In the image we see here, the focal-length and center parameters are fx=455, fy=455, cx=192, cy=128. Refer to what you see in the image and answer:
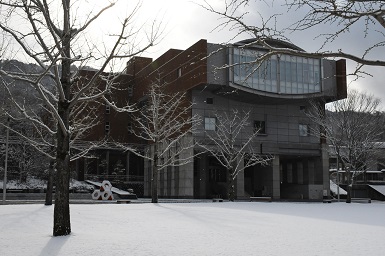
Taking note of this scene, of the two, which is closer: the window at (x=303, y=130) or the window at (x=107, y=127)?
the window at (x=303, y=130)

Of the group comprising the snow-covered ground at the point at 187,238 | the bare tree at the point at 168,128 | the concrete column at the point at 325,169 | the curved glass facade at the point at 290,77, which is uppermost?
the curved glass facade at the point at 290,77

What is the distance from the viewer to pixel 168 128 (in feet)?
153

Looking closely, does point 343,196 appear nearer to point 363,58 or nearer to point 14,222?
point 14,222

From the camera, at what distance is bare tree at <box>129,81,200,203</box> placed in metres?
35.4

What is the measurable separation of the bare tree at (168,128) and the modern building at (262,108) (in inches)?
56.8

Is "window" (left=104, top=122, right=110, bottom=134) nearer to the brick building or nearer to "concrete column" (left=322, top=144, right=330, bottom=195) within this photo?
the brick building

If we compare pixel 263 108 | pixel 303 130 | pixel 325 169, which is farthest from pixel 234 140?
pixel 325 169

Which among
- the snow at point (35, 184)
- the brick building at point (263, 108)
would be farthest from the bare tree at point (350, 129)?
the snow at point (35, 184)

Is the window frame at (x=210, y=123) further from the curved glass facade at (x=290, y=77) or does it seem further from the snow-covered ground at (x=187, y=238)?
the snow-covered ground at (x=187, y=238)

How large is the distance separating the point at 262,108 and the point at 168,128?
1423 cm

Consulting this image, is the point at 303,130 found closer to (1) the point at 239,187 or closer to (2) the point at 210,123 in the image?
(1) the point at 239,187

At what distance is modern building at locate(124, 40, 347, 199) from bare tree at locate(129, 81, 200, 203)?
1.44 m

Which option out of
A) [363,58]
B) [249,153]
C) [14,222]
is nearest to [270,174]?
[249,153]

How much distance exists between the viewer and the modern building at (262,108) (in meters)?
49.8
